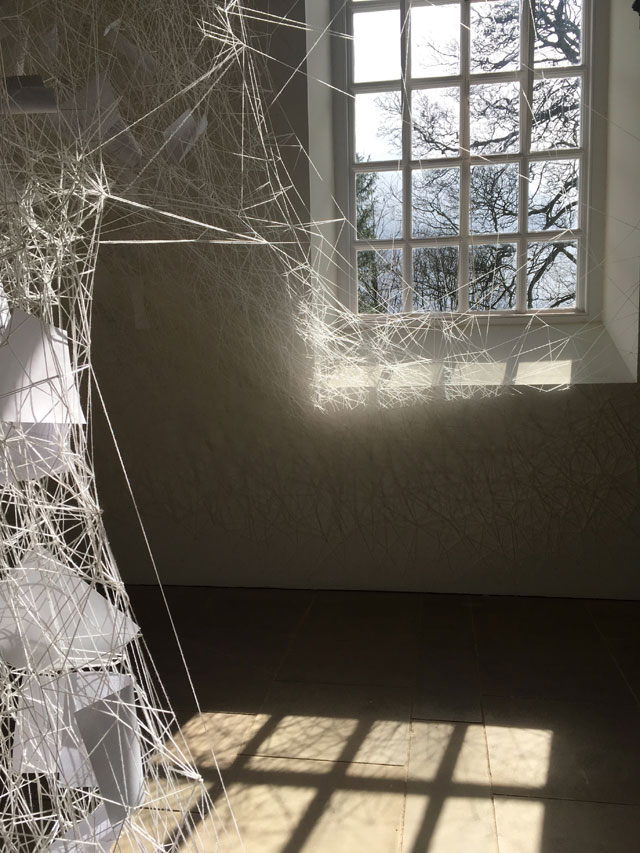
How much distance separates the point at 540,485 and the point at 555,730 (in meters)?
1.03

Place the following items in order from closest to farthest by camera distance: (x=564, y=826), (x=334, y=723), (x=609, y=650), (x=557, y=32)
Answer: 1. (x=564, y=826)
2. (x=334, y=723)
3. (x=609, y=650)
4. (x=557, y=32)

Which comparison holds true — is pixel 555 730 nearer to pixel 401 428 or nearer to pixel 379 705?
pixel 379 705

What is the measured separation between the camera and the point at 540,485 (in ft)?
9.62

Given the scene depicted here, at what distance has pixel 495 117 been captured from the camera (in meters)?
2.95

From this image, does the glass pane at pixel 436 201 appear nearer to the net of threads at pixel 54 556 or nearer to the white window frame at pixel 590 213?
the white window frame at pixel 590 213

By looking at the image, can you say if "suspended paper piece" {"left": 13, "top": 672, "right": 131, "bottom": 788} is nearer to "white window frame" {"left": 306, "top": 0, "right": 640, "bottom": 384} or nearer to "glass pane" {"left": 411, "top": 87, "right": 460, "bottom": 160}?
"white window frame" {"left": 306, "top": 0, "right": 640, "bottom": 384}

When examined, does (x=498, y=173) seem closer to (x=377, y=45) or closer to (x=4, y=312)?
(x=377, y=45)

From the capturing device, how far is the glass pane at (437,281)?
3.07 metres

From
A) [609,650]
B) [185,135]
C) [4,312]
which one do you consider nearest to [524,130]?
[185,135]

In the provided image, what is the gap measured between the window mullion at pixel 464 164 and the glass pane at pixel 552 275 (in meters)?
0.23

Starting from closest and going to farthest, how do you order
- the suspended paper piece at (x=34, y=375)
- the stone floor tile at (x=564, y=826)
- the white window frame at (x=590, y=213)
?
1. the suspended paper piece at (x=34, y=375)
2. the stone floor tile at (x=564, y=826)
3. the white window frame at (x=590, y=213)

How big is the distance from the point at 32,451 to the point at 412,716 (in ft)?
4.45

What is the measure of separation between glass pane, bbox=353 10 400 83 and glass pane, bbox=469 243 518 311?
718 mm

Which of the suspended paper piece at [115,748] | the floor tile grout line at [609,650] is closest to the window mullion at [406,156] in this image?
the floor tile grout line at [609,650]
